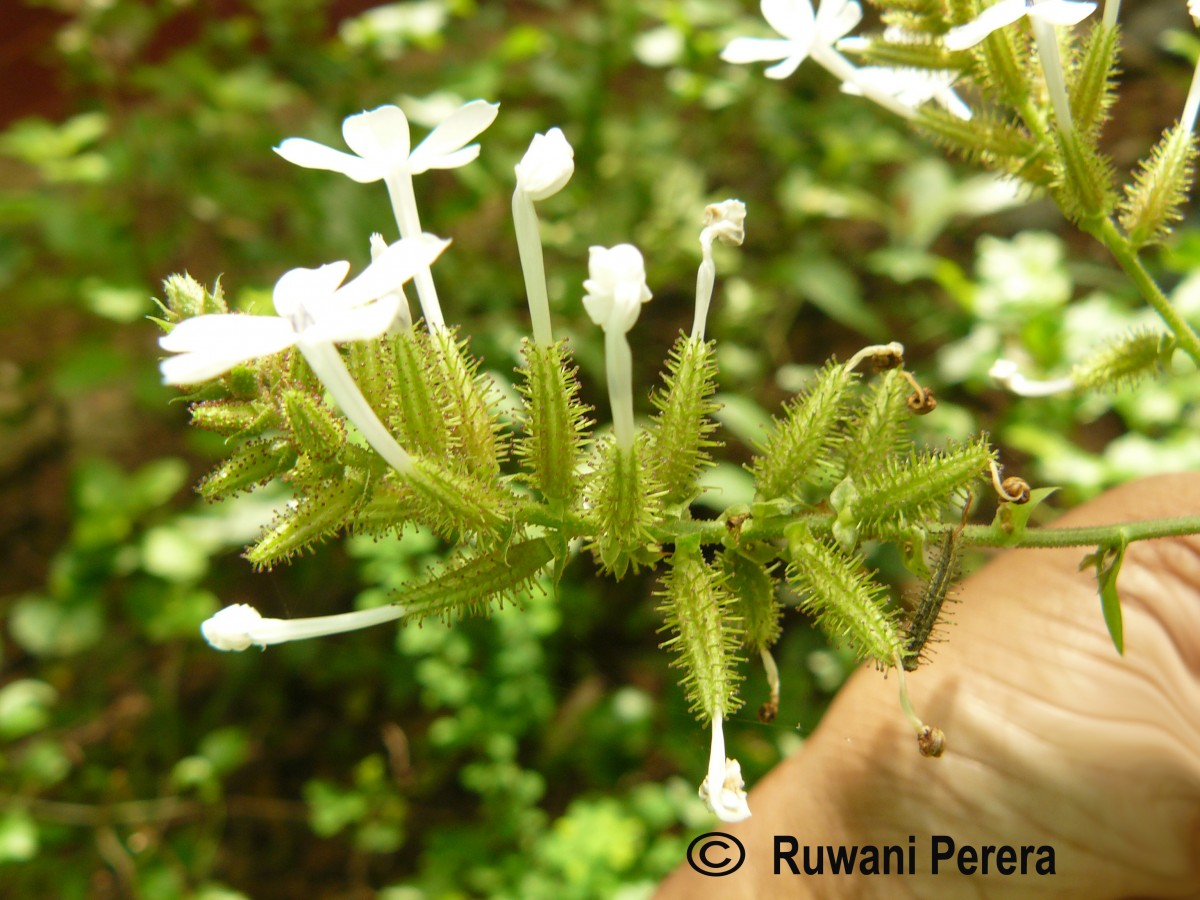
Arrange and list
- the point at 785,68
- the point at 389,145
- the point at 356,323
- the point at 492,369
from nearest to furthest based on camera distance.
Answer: the point at 356,323 → the point at 389,145 → the point at 785,68 → the point at 492,369

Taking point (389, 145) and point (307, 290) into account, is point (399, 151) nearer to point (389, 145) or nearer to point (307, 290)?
point (389, 145)

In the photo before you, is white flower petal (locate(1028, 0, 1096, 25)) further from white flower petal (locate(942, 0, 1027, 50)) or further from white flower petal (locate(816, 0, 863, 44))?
white flower petal (locate(816, 0, 863, 44))

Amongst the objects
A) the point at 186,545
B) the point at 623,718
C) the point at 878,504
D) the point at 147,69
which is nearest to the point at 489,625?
the point at 623,718

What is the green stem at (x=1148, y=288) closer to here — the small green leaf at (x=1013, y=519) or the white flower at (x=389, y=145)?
the small green leaf at (x=1013, y=519)

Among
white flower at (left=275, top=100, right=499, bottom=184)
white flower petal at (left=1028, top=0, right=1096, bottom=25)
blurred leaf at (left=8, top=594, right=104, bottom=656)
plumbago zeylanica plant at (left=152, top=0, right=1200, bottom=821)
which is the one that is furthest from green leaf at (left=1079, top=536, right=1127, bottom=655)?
blurred leaf at (left=8, top=594, right=104, bottom=656)

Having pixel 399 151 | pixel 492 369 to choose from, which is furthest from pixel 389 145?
pixel 492 369

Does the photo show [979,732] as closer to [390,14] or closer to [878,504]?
[878,504]
